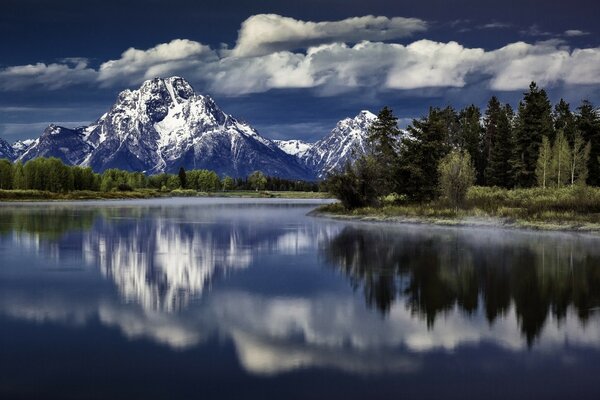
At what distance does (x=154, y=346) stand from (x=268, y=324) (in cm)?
347

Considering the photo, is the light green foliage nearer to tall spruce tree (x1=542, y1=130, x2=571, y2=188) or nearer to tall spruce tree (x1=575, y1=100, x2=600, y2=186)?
tall spruce tree (x1=542, y1=130, x2=571, y2=188)

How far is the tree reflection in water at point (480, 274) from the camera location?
18594mm

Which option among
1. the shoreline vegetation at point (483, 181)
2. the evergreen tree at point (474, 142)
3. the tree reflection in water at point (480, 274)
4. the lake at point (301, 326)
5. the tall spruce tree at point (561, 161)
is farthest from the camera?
the evergreen tree at point (474, 142)

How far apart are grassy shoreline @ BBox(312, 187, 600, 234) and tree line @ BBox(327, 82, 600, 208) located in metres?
3.01

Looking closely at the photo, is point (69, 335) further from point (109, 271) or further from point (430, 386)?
point (109, 271)

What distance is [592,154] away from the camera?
9894 centimetres

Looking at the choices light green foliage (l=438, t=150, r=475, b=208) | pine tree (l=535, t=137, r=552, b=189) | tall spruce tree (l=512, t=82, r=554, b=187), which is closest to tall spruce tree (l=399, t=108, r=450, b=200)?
light green foliage (l=438, t=150, r=475, b=208)

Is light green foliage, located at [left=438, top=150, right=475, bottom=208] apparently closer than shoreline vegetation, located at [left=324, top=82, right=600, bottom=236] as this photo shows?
No

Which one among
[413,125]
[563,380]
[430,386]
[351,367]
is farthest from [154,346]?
[413,125]

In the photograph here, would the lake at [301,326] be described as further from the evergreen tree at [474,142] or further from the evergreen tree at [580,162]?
the evergreen tree at [474,142]

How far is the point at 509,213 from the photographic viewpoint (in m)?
59.1

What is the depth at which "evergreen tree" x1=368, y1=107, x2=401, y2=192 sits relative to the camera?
257 feet

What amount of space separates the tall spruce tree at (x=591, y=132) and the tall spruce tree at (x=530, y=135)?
5.36m

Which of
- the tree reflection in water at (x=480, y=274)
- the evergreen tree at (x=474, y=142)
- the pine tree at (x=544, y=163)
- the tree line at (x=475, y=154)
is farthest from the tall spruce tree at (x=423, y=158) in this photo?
the evergreen tree at (x=474, y=142)
